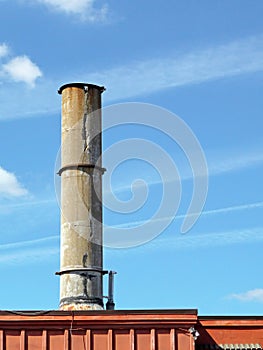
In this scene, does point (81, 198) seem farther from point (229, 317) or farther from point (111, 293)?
point (229, 317)

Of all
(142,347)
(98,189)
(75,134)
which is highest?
(75,134)

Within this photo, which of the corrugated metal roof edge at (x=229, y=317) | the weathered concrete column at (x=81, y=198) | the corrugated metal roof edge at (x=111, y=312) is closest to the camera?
the corrugated metal roof edge at (x=111, y=312)

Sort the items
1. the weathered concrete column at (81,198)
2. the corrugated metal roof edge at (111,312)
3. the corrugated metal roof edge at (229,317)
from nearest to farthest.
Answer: the corrugated metal roof edge at (111,312) < the corrugated metal roof edge at (229,317) < the weathered concrete column at (81,198)

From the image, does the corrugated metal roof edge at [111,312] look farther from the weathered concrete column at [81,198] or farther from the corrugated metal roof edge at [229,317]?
the weathered concrete column at [81,198]

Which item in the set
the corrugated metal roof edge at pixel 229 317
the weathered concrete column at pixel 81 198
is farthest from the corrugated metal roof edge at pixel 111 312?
the weathered concrete column at pixel 81 198

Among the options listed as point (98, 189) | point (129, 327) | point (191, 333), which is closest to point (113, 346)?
point (129, 327)

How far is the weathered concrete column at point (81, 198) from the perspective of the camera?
25.5 meters

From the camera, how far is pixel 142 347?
71.7 ft

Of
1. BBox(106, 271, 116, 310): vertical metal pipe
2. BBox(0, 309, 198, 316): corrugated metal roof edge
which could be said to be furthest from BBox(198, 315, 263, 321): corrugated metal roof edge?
BBox(106, 271, 116, 310): vertical metal pipe

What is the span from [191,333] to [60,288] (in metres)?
5.59

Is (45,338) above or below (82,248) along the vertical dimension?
below

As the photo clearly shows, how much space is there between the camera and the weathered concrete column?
25.5 metres

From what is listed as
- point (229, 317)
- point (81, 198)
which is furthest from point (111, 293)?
point (229, 317)

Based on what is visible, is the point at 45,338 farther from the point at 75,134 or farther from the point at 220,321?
the point at 75,134
